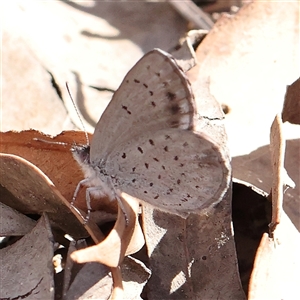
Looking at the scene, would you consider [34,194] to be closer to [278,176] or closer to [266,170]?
[278,176]

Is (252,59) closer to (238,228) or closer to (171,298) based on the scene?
(238,228)

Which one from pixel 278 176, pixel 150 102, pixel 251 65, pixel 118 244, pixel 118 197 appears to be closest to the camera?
pixel 118 244

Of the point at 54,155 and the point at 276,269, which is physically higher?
the point at 54,155

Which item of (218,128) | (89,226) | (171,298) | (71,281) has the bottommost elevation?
(171,298)

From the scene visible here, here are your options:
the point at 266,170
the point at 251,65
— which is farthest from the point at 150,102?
the point at 251,65

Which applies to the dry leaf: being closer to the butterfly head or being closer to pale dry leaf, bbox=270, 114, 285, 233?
pale dry leaf, bbox=270, 114, 285, 233

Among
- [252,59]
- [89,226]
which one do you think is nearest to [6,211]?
[89,226]

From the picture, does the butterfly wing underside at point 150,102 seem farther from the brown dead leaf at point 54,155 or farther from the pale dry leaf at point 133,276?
the pale dry leaf at point 133,276
